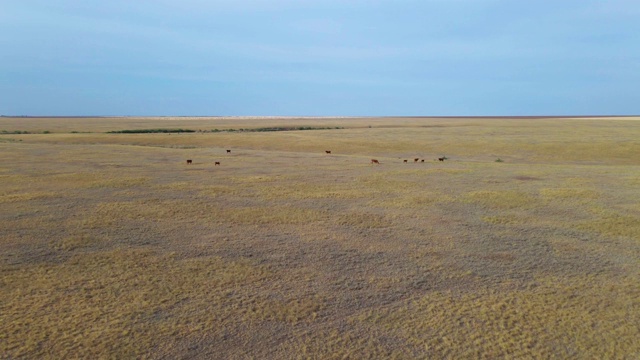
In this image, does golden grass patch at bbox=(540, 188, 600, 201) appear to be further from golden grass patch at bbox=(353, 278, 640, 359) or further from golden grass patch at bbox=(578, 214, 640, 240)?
golden grass patch at bbox=(353, 278, 640, 359)

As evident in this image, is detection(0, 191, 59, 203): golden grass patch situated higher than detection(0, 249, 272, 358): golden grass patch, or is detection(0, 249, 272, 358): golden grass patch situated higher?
detection(0, 191, 59, 203): golden grass patch

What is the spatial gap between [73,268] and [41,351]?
302 cm

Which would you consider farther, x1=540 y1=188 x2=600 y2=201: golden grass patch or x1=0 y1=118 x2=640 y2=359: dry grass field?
x1=540 y1=188 x2=600 y2=201: golden grass patch

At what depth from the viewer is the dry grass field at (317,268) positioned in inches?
Answer: 267

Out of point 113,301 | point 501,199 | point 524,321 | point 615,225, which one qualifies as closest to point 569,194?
point 501,199

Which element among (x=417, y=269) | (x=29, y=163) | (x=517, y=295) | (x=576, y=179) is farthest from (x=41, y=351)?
(x=29, y=163)

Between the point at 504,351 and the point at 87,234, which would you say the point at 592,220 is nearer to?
the point at 504,351

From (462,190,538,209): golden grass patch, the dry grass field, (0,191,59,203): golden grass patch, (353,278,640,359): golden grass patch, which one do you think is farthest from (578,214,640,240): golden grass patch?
(0,191,59,203): golden grass patch

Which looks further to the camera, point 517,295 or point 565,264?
point 565,264

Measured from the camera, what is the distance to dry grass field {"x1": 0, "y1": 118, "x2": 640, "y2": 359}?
22.2 feet

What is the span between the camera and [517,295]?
8.30 meters

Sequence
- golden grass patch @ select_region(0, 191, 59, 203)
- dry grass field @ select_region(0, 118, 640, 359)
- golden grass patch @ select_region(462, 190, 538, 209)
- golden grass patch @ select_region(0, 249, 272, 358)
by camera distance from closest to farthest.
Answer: golden grass patch @ select_region(0, 249, 272, 358) < dry grass field @ select_region(0, 118, 640, 359) < golden grass patch @ select_region(0, 191, 59, 203) < golden grass patch @ select_region(462, 190, 538, 209)

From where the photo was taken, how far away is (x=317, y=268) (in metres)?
9.45

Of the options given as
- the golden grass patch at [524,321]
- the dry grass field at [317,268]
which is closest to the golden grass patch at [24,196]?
the dry grass field at [317,268]
